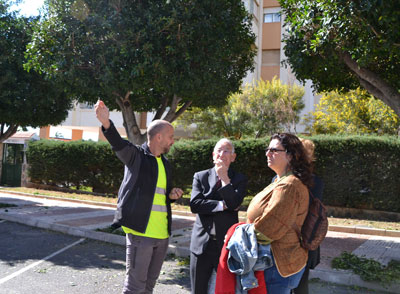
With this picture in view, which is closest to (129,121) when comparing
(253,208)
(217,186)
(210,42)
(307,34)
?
(210,42)

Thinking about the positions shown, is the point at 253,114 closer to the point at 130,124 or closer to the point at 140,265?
the point at 130,124

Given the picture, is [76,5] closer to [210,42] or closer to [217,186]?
[210,42]

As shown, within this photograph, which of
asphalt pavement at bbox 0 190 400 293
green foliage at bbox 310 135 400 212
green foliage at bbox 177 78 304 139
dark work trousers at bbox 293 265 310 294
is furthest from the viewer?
green foliage at bbox 177 78 304 139

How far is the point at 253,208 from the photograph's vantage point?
2.49 m

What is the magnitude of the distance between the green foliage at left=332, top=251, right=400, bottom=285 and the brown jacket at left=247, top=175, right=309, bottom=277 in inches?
129

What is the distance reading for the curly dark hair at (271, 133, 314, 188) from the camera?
2.50 metres

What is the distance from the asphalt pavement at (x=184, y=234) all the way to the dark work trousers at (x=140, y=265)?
10.2 ft

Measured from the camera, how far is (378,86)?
6.66 m

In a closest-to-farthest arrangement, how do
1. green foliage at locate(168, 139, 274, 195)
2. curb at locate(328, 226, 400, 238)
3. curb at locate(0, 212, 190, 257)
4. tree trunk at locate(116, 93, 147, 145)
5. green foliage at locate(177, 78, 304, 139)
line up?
curb at locate(0, 212, 190, 257) → tree trunk at locate(116, 93, 147, 145) → curb at locate(328, 226, 400, 238) → green foliage at locate(168, 139, 274, 195) → green foliage at locate(177, 78, 304, 139)

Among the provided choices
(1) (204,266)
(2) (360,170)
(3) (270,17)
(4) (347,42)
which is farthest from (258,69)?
(1) (204,266)

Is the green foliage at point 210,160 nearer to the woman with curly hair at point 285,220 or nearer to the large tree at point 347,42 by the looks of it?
the large tree at point 347,42

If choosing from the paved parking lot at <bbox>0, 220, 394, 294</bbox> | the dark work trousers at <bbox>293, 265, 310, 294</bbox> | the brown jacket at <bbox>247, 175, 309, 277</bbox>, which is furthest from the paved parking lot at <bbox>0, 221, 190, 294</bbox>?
the brown jacket at <bbox>247, 175, 309, 277</bbox>

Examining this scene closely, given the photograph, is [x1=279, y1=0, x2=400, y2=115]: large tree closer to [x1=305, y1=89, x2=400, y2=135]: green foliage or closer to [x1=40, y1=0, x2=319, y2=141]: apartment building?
[x1=305, y1=89, x2=400, y2=135]: green foliage

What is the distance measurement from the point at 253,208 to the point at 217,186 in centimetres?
91
